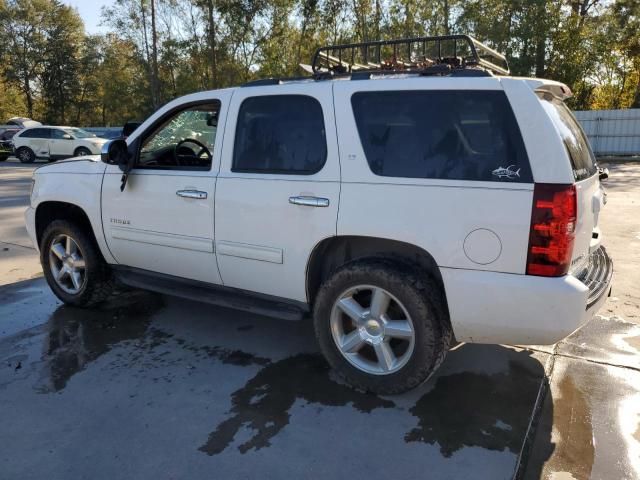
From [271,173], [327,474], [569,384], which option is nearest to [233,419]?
[327,474]

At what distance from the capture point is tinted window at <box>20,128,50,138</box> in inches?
915

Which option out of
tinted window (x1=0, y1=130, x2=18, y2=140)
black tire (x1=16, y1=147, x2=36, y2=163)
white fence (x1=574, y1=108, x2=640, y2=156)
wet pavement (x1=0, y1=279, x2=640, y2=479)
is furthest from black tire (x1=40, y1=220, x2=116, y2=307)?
tinted window (x1=0, y1=130, x2=18, y2=140)

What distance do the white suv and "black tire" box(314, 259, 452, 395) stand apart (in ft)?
0.03

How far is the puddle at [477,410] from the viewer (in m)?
2.90

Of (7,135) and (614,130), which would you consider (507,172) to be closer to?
(614,130)

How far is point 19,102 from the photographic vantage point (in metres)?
52.6

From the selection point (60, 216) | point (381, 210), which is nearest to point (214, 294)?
point (381, 210)

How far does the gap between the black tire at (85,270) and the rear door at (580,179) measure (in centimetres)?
378

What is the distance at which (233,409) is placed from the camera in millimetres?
3205

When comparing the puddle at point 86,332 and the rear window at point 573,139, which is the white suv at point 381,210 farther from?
the puddle at point 86,332

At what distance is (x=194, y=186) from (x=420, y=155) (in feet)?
5.58

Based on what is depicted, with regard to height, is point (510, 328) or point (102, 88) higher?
point (102, 88)

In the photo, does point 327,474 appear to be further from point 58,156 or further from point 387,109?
point 58,156

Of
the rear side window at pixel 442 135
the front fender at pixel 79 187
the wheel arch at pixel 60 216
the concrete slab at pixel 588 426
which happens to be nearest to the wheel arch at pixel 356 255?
the rear side window at pixel 442 135
